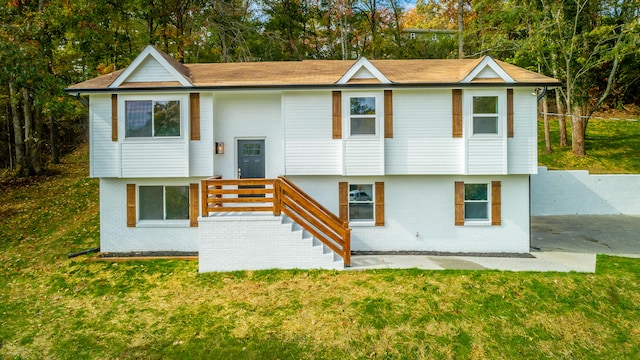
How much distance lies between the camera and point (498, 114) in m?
10.3

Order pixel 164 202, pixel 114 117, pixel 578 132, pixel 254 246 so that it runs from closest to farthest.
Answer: pixel 254 246 → pixel 114 117 → pixel 164 202 → pixel 578 132

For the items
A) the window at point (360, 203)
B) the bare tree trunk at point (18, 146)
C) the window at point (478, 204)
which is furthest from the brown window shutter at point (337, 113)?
the bare tree trunk at point (18, 146)

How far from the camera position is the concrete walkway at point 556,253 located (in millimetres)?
9188

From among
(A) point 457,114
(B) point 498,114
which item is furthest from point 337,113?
(B) point 498,114

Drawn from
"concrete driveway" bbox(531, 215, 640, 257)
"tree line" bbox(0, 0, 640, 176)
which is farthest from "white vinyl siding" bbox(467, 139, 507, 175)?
"tree line" bbox(0, 0, 640, 176)

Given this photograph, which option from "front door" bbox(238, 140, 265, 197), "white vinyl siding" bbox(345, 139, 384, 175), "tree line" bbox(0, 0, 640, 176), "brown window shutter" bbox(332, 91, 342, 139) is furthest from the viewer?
"tree line" bbox(0, 0, 640, 176)

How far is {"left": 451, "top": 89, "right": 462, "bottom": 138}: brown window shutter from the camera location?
1033 cm

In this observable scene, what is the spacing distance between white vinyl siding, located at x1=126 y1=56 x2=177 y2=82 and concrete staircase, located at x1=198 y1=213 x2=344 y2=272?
5.03 metres

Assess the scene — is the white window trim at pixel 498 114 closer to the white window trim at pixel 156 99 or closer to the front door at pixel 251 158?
the front door at pixel 251 158

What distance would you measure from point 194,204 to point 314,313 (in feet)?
19.0

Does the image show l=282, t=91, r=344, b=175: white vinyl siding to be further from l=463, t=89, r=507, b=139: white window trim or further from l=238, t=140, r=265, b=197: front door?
l=463, t=89, r=507, b=139: white window trim

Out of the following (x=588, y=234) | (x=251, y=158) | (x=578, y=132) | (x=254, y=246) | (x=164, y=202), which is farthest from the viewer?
(x=578, y=132)

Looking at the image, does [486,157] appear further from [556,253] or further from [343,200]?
[343,200]

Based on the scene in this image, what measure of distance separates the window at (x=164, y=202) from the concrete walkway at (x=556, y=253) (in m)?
6.00
